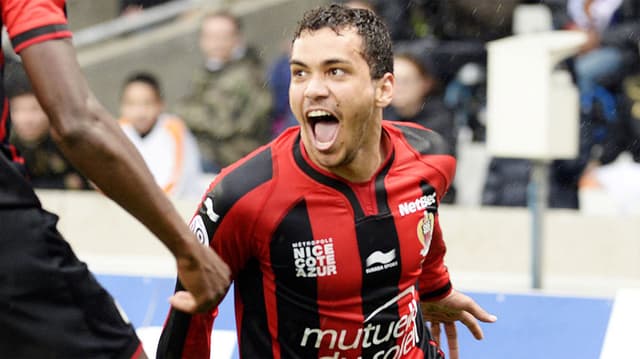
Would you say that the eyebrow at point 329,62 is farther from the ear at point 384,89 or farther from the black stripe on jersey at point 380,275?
the black stripe on jersey at point 380,275

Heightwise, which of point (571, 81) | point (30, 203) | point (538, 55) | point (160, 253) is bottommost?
point (160, 253)

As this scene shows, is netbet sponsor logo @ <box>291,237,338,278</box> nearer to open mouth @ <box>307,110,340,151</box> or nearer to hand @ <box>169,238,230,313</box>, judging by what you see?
open mouth @ <box>307,110,340,151</box>

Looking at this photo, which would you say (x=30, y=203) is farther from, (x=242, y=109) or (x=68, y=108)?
(x=242, y=109)

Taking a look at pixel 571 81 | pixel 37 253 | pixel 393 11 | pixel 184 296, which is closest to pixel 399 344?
pixel 184 296

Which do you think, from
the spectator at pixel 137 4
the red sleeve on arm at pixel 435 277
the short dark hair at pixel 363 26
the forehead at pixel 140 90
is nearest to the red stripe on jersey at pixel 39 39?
the short dark hair at pixel 363 26

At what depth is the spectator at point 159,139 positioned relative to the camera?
27.9 feet

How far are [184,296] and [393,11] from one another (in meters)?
6.30

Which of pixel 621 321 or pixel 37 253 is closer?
pixel 37 253

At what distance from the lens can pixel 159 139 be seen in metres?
8.62

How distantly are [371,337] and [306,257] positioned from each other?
1.14 ft

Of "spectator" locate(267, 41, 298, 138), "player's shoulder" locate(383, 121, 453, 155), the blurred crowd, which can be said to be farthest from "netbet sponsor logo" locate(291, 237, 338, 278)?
"spectator" locate(267, 41, 298, 138)

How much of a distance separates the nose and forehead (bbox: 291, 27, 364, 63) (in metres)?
0.06

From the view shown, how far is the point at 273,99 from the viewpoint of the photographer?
359 inches

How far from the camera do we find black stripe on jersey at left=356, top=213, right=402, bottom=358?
13.3ft
